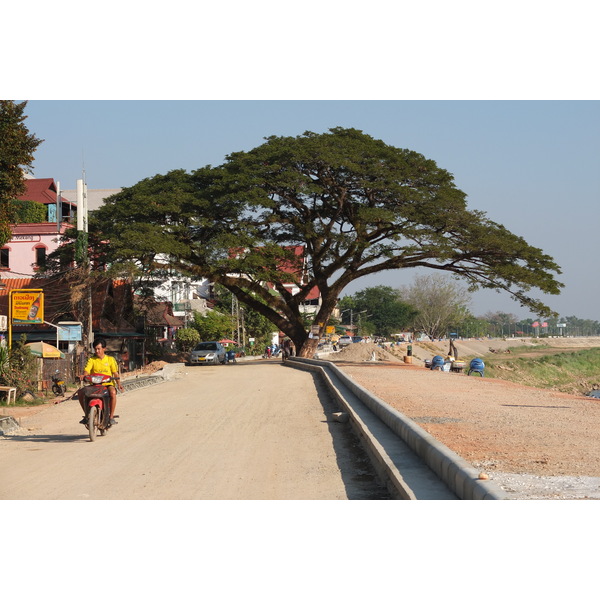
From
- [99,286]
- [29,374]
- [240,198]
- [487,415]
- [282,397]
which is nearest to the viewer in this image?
[487,415]

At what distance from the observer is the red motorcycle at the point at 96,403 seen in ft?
43.1

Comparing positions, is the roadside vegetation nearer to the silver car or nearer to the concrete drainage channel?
the silver car

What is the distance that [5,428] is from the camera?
15.3 meters

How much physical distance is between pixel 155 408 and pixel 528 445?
10961 millimetres

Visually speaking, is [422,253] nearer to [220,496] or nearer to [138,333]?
[138,333]

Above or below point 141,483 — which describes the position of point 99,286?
above

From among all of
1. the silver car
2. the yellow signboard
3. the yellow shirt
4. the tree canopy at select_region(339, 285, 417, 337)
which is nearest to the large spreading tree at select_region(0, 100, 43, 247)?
the yellow signboard

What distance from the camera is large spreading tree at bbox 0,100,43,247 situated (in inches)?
832

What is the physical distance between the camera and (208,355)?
50.2 meters

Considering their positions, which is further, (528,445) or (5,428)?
(5,428)

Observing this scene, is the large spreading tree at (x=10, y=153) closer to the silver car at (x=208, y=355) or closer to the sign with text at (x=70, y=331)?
the sign with text at (x=70, y=331)

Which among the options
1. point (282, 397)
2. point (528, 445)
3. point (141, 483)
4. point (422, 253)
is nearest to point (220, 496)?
point (141, 483)

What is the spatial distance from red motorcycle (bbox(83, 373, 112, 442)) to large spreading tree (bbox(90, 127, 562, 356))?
25.6m

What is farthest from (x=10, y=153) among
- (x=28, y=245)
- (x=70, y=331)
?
(x=28, y=245)
